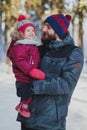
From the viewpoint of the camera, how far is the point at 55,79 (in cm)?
382

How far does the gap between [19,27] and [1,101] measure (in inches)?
308

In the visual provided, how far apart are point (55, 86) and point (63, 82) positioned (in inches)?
2.9

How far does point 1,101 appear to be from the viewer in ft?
39.1

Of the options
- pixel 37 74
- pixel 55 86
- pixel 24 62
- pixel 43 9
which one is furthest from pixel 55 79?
pixel 43 9

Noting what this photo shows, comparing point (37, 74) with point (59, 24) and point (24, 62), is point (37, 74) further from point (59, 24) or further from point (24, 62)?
point (59, 24)

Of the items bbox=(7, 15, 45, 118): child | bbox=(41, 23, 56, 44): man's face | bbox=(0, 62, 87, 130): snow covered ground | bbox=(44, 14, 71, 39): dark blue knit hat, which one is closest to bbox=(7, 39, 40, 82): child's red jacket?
bbox=(7, 15, 45, 118): child

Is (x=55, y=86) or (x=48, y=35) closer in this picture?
(x=55, y=86)

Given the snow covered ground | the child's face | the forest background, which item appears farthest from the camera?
the forest background

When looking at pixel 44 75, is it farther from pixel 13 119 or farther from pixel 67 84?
pixel 13 119

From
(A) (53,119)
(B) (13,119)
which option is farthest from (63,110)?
(B) (13,119)

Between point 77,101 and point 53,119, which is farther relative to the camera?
point 77,101

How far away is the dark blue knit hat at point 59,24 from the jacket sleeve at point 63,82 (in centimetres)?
24

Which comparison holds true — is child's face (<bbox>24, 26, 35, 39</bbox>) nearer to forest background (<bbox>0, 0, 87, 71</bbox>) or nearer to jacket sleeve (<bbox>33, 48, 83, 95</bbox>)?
jacket sleeve (<bbox>33, 48, 83, 95</bbox>)

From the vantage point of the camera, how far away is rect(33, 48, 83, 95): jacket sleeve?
12.5 feet
